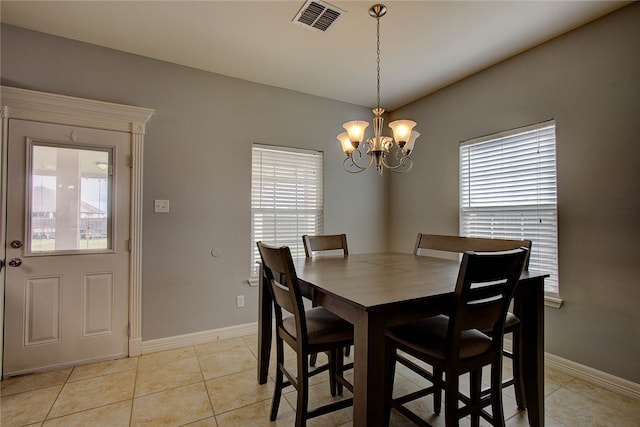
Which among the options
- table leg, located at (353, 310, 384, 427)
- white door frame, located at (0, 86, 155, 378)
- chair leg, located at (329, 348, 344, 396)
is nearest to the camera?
table leg, located at (353, 310, 384, 427)

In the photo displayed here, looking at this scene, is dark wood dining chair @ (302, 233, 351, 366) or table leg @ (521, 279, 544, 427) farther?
dark wood dining chair @ (302, 233, 351, 366)

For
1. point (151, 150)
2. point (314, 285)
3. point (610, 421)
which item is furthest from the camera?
point (151, 150)

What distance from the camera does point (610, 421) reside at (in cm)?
179

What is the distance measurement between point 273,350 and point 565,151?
3017mm

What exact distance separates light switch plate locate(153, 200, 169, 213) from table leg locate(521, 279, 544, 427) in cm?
289

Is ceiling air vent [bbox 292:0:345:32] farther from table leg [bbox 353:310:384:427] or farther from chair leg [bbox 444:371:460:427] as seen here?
chair leg [bbox 444:371:460:427]

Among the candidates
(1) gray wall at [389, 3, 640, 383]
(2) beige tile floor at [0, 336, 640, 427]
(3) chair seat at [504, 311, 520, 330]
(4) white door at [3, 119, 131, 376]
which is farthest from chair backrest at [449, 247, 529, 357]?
(4) white door at [3, 119, 131, 376]

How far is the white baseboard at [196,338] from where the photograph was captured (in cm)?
271

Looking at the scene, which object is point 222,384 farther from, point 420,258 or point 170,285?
point 420,258

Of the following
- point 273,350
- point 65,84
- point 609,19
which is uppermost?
point 609,19

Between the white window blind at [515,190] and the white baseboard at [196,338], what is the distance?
2.56 metres

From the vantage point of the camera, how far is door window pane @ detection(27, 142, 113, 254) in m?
2.35

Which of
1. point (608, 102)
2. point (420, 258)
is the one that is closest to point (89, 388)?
point (420, 258)

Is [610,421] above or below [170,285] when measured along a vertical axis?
below
